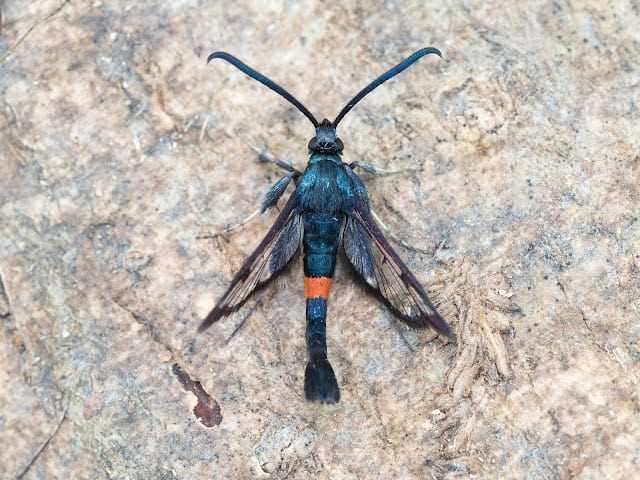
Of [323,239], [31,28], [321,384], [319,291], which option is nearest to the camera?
[321,384]

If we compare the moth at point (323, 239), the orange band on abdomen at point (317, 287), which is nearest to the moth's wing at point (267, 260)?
the moth at point (323, 239)

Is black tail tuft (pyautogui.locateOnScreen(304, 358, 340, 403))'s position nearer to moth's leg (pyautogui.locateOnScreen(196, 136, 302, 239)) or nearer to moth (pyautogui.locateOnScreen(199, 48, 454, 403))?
moth (pyautogui.locateOnScreen(199, 48, 454, 403))

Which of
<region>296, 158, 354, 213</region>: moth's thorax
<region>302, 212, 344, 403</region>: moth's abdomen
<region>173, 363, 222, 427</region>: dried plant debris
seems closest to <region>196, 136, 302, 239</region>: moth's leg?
<region>296, 158, 354, 213</region>: moth's thorax

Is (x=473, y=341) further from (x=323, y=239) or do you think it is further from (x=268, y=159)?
(x=268, y=159)

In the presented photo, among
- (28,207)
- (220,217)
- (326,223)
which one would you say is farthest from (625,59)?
(28,207)

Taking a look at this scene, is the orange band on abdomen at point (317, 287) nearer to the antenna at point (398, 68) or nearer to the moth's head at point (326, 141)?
the moth's head at point (326, 141)

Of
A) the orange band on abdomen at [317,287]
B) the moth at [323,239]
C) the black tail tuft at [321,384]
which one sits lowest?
the black tail tuft at [321,384]

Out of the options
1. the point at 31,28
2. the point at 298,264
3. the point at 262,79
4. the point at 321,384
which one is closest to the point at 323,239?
the point at 298,264

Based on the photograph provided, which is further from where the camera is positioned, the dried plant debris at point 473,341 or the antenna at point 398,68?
the antenna at point 398,68
